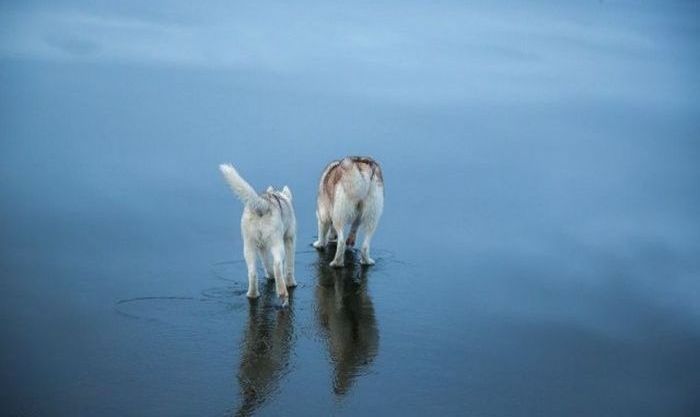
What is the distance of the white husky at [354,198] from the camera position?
11930 millimetres

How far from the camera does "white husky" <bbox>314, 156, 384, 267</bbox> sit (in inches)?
470

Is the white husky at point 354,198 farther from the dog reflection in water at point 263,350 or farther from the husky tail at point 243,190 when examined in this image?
the husky tail at point 243,190

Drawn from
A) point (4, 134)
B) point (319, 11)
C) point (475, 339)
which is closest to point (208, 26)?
point (319, 11)

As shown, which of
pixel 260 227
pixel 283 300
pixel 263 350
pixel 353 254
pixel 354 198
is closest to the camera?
pixel 263 350

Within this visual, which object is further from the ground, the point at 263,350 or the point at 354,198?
the point at 354,198

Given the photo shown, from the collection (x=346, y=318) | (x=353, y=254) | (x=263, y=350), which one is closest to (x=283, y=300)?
(x=346, y=318)

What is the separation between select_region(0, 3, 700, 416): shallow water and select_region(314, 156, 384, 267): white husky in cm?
41

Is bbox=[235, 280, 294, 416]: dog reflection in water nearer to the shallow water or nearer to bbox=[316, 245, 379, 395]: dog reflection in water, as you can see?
the shallow water

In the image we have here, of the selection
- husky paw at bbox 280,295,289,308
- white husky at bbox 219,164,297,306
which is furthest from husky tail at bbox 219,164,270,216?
husky paw at bbox 280,295,289,308

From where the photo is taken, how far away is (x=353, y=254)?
12805 millimetres

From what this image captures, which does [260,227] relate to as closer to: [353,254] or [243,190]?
[243,190]

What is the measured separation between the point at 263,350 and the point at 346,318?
4.50 feet

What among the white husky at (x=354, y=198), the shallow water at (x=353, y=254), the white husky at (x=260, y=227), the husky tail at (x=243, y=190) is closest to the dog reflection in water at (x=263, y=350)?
the shallow water at (x=353, y=254)

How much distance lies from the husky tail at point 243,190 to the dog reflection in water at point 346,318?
4.33 ft
